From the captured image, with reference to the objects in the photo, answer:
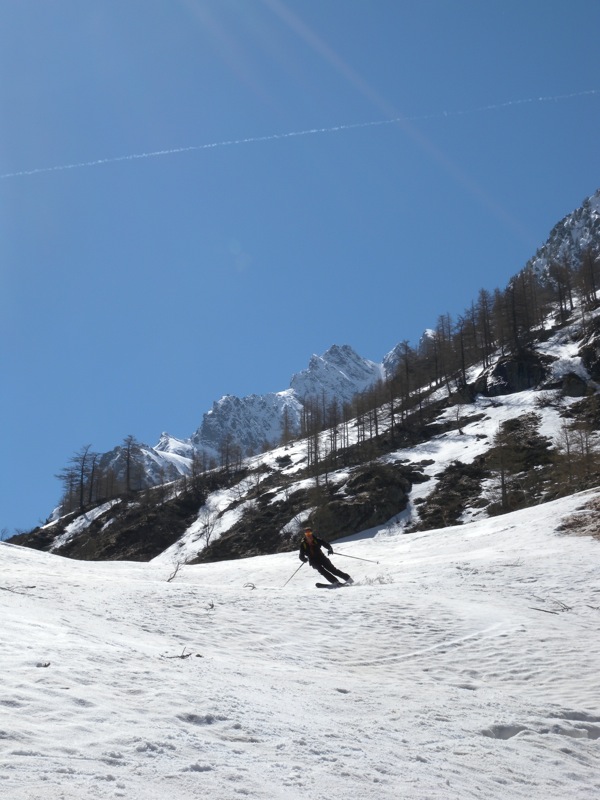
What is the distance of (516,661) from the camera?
10.9m

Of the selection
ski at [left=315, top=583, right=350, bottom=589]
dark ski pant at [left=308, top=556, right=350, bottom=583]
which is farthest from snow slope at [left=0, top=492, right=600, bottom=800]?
dark ski pant at [left=308, top=556, right=350, bottom=583]

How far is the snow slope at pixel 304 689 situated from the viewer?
5.30m

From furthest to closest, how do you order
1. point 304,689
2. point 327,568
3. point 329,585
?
1. point 327,568
2. point 329,585
3. point 304,689

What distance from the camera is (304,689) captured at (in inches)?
338

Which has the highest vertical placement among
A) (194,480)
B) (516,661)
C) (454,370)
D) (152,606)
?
(454,370)

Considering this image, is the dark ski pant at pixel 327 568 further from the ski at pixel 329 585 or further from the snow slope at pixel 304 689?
the snow slope at pixel 304 689

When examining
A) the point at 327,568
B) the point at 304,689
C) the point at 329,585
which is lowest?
the point at 304,689

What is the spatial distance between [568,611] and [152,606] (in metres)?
8.92

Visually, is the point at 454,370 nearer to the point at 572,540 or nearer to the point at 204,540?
the point at 204,540

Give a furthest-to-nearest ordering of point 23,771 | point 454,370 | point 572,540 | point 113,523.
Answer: point 454,370
point 113,523
point 572,540
point 23,771

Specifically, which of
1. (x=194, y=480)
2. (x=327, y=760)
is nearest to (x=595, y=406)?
(x=194, y=480)

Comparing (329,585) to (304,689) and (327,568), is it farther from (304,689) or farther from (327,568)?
(304,689)

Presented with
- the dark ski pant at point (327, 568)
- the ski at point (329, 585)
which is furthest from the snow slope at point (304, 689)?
the dark ski pant at point (327, 568)

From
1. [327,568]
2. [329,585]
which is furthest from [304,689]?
[327,568]
